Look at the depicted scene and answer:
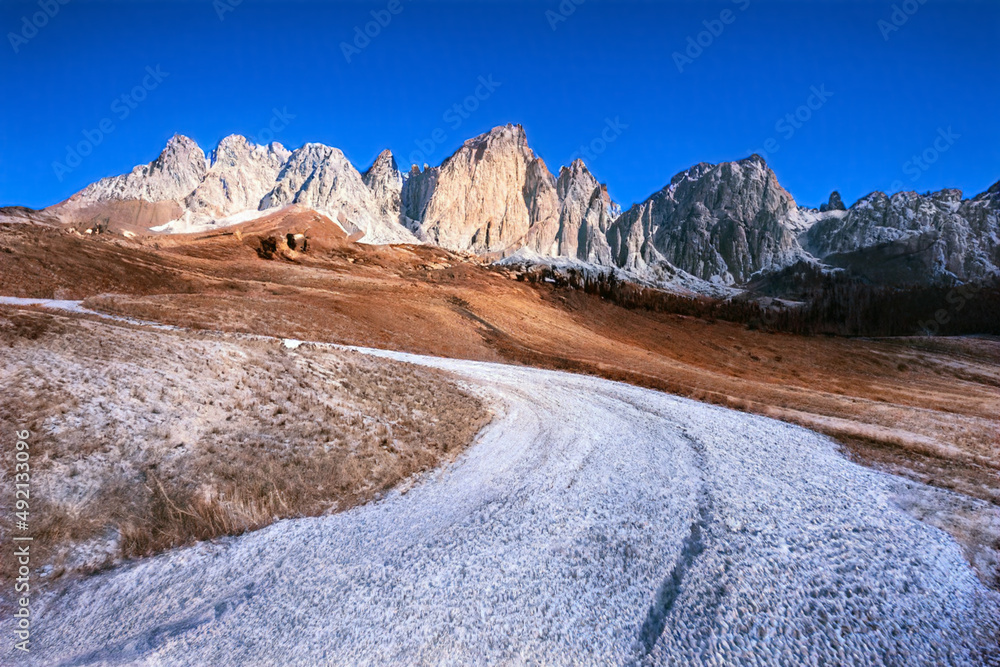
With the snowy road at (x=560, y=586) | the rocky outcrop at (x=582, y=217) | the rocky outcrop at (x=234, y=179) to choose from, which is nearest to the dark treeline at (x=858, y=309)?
the snowy road at (x=560, y=586)

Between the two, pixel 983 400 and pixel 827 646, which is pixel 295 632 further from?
pixel 983 400

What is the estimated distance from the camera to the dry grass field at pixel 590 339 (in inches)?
477

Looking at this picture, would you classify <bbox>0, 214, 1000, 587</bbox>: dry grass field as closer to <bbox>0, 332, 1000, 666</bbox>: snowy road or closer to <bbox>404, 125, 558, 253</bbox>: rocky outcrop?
<bbox>0, 332, 1000, 666</bbox>: snowy road

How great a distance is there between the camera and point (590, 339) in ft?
123

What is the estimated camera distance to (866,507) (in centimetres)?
683

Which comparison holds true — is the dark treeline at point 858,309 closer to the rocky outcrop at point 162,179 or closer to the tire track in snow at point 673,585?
the tire track in snow at point 673,585

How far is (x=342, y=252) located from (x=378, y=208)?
106101mm

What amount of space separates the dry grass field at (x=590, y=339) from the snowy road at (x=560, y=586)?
153 centimetres

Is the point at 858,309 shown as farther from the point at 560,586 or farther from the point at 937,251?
the point at 560,586

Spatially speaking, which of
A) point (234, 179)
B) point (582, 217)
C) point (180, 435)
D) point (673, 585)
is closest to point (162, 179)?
point (234, 179)

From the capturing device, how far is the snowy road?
12.5 feet

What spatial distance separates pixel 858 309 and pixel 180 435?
14134 cm

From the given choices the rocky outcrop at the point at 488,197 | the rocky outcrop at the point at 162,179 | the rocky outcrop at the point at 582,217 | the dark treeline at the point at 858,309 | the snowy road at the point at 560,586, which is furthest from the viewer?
the rocky outcrop at the point at 162,179

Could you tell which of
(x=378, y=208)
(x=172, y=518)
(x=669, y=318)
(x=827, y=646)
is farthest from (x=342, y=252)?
(x=378, y=208)
